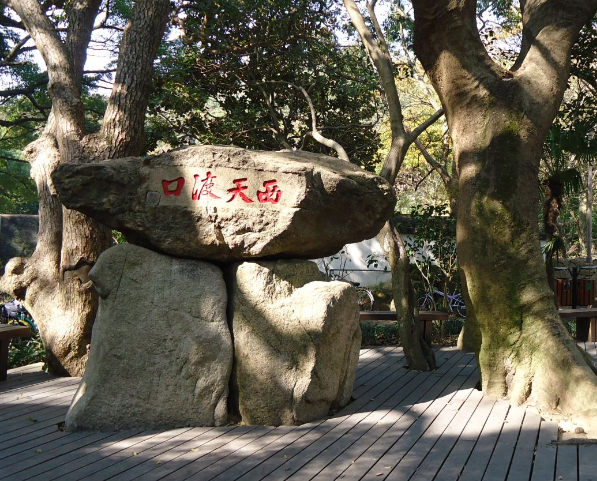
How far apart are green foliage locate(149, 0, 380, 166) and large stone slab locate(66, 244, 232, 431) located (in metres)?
5.03

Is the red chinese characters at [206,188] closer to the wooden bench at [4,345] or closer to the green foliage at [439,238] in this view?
the wooden bench at [4,345]

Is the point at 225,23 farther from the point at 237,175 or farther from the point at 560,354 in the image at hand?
the point at 560,354

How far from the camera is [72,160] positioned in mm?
6996

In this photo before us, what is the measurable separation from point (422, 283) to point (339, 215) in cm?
728

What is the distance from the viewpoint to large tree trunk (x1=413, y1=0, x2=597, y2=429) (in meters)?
5.66

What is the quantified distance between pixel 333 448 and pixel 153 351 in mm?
1577

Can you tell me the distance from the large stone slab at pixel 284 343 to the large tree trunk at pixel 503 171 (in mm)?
1386

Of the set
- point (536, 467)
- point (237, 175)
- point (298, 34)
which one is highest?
point (298, 34)

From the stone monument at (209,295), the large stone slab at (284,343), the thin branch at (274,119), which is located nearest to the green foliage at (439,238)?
the thin branch at (274,119)

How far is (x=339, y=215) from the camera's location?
18.2ft

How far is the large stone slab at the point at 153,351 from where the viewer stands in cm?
499

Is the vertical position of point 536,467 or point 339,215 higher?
point 339,215

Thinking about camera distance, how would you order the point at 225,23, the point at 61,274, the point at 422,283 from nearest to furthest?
the point at 61,274, the point at 225,23, the point at 422,283

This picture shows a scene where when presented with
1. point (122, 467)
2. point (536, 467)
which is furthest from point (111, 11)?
point (536, 467)
